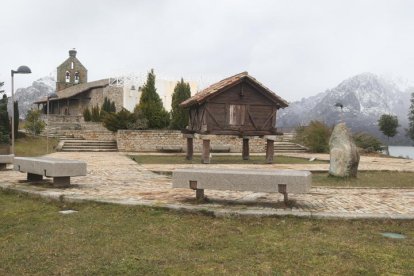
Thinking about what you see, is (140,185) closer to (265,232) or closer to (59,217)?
(59,217)

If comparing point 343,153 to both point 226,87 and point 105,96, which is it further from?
point 105,96

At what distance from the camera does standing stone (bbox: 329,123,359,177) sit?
11687 mm

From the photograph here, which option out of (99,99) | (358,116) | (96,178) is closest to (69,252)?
(96,178)

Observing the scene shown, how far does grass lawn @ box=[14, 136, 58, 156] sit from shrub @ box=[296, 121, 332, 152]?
16.5 m

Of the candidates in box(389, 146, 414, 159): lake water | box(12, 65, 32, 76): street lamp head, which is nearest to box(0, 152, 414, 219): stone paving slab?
box(12, 65, 32, 76): street lamp head

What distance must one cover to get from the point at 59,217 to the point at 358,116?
203 metres

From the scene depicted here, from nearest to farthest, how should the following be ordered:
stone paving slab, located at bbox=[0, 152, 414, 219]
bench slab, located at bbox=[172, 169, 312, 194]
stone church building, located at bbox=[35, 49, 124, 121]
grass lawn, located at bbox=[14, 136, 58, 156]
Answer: stone paving slab, located at bbox=[0, 152, 414, 219], bench slab, located at bbox=[172, 169, 312, 194], grass lawn, located at bbox=[14, 136, 58, 156], stone church building, located at bbox=[35, 49, 124, 121]

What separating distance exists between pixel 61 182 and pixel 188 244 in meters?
5.08

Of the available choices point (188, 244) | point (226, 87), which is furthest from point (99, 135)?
point (188, 244)

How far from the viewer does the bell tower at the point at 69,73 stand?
71125mm

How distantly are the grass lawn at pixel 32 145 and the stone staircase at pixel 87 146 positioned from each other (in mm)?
682

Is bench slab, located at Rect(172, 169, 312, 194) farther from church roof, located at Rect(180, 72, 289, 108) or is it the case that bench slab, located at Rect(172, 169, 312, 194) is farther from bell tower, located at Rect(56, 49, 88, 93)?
bell tower, located at Rect(56, 49, 88, 93)

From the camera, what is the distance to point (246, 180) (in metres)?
6.74

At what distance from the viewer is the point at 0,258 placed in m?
4.39
